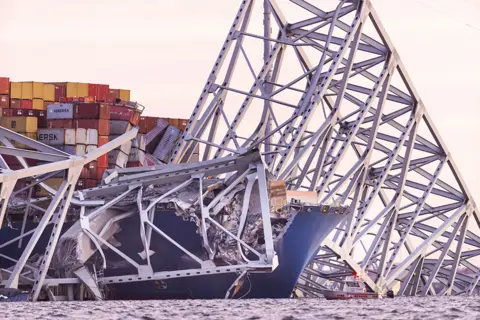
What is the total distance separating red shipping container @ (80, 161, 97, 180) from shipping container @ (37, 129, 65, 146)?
2.28m

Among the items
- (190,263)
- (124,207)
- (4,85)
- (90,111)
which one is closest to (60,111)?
(90,111)

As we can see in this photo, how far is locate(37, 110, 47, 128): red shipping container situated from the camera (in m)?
86.6

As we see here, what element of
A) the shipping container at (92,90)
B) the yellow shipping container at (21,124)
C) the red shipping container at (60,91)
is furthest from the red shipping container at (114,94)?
the yellow shipping container at (21,124)

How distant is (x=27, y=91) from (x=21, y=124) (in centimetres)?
867

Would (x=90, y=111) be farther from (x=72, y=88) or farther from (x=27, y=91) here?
(x=27, y=91)

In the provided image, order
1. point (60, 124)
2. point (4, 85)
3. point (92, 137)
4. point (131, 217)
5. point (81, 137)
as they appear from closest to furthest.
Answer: point (131, 217), point (81, 137), point (92, 137), point (60, 124), point (4, 85)

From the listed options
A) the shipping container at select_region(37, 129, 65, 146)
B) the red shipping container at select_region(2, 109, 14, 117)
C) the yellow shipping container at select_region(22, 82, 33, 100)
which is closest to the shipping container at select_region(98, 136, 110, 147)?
the shipping container at select_region(37, 129, 65, 146)

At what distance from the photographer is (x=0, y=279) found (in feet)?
232

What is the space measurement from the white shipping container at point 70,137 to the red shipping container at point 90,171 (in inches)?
69.8

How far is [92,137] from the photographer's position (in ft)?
279

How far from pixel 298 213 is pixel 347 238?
8869 millimetres

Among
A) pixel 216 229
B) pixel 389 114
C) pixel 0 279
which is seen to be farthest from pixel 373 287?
pixel 0 279

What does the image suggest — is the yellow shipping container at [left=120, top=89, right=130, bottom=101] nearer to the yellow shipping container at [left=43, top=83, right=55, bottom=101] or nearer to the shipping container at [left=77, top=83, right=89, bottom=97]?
the shipping container at [left=77, top=83, right=89, bottom=97]

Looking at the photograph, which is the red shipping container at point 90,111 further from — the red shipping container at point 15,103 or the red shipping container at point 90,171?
the red shipping container at point 15,103
